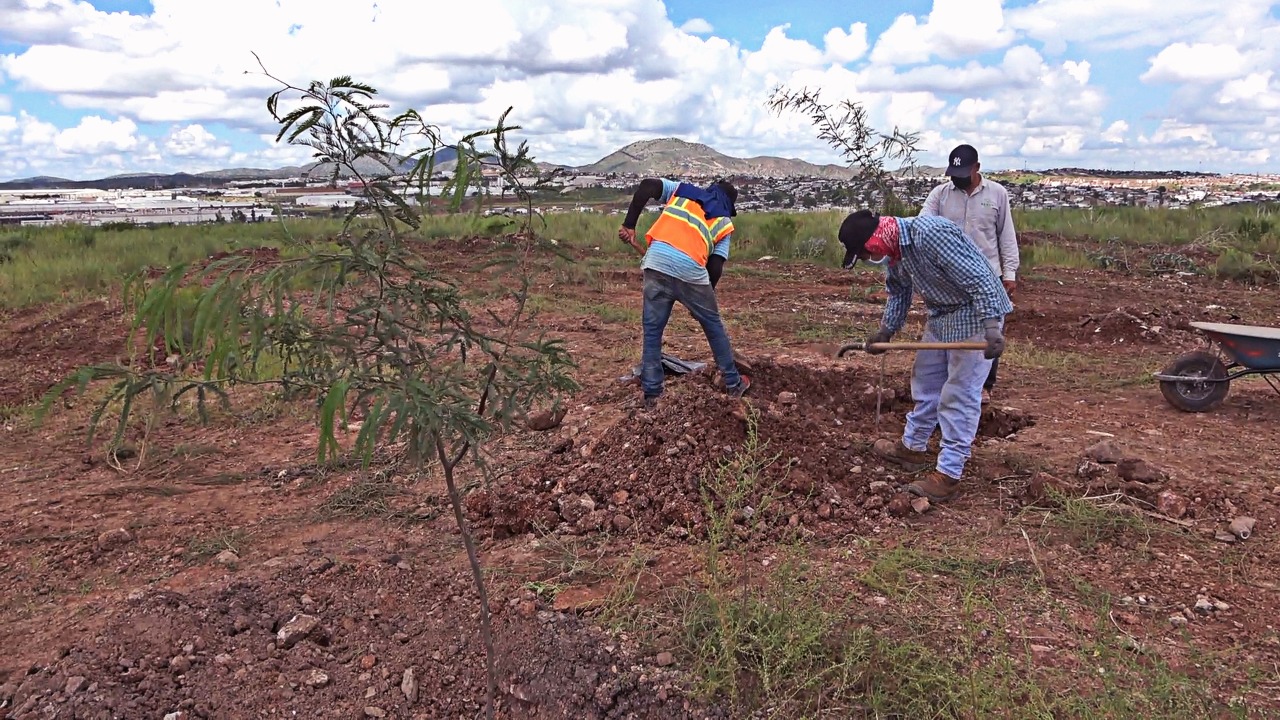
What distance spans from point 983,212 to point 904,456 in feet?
4.81

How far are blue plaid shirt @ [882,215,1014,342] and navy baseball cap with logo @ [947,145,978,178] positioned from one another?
1.07 meters

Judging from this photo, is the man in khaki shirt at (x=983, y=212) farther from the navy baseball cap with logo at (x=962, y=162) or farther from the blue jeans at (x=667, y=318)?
the blue jeans at (x=667, y=318)

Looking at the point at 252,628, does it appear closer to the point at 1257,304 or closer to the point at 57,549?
the point at 57,549

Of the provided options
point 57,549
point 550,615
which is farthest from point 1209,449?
point 57,549

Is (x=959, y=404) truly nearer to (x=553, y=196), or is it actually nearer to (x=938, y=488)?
(x=938, y=488)

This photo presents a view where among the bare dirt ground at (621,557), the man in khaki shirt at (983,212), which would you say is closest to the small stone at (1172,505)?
the bare dirt ground at (621,557)

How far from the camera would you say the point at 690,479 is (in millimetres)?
3779

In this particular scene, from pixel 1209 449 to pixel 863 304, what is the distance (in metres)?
5.20

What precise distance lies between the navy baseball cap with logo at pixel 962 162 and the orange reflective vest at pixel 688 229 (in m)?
1.22

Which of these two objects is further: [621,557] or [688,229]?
[688,229]

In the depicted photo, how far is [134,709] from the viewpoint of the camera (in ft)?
8.13

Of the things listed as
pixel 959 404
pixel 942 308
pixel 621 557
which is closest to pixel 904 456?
pixel 959 404

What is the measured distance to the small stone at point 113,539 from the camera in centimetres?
364

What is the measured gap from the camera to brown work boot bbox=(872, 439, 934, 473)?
424 cm
